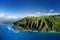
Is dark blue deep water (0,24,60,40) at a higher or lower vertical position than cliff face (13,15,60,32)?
lower

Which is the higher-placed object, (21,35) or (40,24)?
(40,24)

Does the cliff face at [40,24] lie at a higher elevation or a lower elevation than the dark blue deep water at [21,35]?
higher

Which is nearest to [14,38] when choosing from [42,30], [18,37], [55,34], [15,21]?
[18,37]

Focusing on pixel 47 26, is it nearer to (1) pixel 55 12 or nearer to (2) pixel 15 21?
(1) pixel 55 12
